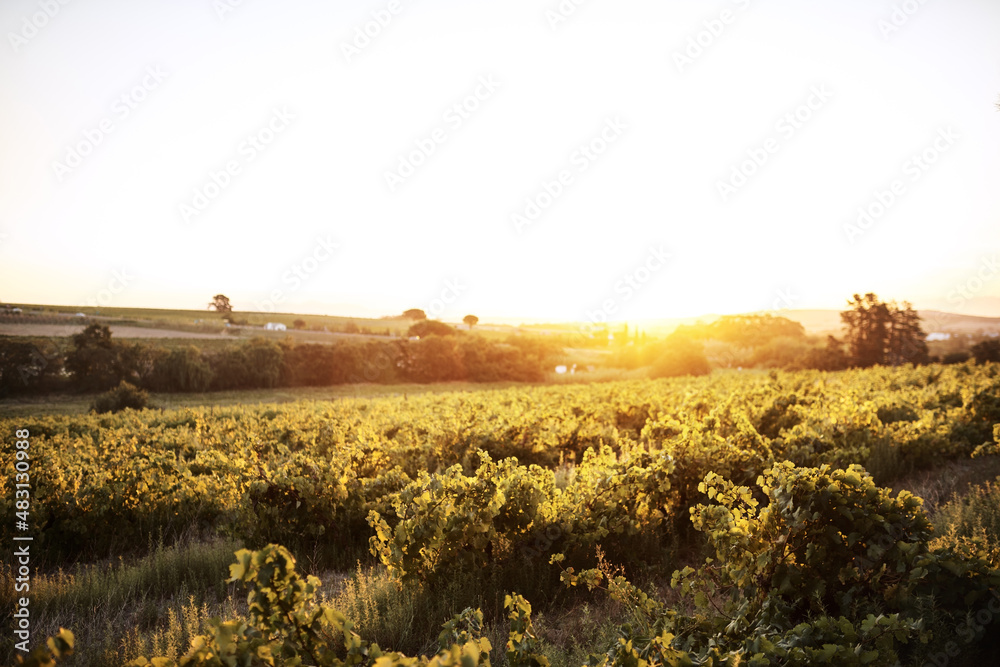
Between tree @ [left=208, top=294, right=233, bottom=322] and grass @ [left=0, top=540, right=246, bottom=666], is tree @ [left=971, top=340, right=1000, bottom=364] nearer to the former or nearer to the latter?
grass @ [left=0, top=540, right=246, bottom=666]

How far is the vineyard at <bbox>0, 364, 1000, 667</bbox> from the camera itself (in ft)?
8.59

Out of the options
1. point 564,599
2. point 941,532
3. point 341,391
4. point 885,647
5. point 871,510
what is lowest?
point 341,391

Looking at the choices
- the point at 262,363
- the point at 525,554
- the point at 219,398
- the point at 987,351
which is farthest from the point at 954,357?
the point at 219,398

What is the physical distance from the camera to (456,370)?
49.2 meters

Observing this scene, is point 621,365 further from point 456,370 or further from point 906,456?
point 906,456

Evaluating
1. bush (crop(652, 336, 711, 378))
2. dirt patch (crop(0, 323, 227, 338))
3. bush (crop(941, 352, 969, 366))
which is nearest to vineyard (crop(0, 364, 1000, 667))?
dirt patch (crop(0, 323, 227, 338))

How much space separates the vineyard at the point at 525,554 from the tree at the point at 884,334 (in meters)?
46.5

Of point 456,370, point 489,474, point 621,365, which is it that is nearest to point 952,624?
point 489,474

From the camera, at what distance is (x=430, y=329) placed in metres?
58.5

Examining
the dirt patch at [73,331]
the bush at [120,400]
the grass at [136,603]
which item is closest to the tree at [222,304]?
the dirt patch at [73,331]

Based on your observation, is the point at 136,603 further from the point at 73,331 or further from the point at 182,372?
the point at 73,331

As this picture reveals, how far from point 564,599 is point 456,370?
44.9 metres

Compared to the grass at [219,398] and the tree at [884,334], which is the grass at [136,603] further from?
the tree at [884,334]

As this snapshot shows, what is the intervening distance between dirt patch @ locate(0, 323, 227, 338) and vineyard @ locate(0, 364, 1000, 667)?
23611 mm
